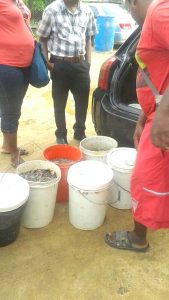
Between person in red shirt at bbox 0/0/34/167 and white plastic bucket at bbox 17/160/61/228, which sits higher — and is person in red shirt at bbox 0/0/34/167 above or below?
above

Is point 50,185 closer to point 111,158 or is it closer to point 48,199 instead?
point 48,199

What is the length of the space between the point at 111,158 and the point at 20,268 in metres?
1.16

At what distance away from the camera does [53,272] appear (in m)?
2.28

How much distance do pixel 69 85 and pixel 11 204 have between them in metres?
1.96

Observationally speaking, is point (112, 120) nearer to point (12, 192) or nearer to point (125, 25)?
point (12, 192)

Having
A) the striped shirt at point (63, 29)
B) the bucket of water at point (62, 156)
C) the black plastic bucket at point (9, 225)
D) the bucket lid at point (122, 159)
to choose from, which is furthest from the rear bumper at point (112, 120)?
the black plastic bucket at point (9, 225)

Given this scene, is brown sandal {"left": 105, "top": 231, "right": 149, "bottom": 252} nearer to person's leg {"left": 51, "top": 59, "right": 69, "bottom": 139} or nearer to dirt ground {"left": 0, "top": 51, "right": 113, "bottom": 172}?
dirt ground {"left": 0, "top": 51, "right": 113, "bottom": 172}

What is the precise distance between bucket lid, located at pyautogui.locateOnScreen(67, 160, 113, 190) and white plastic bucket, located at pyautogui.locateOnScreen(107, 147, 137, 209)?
0.32 feet

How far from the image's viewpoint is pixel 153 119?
5.24ft

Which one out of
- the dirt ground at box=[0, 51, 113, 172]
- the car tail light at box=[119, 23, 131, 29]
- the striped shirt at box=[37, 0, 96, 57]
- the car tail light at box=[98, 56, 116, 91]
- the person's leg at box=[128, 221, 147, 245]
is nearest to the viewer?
the person's leg at box=[128, 221, 147, 245]

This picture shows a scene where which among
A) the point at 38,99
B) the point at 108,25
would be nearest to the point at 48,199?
the point at 38,99

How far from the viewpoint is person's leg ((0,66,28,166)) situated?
308cm

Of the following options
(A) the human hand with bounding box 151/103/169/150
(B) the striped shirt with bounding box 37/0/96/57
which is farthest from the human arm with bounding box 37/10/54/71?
(A) the human hand with bounding box 151/103/169/150

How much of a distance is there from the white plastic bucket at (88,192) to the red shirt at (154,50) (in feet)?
2.69
